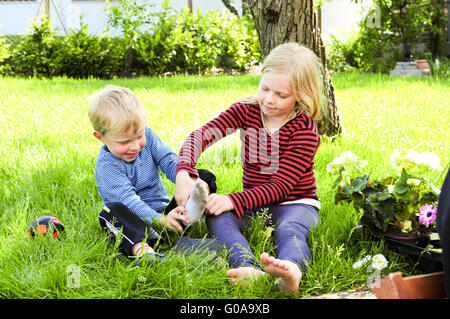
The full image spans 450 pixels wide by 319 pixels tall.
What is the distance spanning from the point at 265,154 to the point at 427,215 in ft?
2.85

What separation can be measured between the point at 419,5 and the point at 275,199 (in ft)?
29.8

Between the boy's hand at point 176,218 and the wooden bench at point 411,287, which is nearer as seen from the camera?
the wooden bench at point 411,287

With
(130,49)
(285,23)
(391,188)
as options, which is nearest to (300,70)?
(391,188)

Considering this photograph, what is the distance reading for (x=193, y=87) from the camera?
23.7ft

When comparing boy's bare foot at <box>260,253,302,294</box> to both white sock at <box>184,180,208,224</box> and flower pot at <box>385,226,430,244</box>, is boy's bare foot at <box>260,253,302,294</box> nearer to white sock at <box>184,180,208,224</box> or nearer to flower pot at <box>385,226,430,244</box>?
white sock at <box>184,180,208,224</box>

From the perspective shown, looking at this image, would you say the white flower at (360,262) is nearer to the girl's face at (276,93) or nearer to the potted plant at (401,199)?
the potted plant at (401,199)

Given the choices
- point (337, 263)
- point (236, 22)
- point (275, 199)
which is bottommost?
point (337, 263)

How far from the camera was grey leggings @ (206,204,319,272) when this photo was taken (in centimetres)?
224

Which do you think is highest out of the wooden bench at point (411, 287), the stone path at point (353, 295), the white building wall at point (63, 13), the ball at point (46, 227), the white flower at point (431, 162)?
the white building wall at point (63, 13)

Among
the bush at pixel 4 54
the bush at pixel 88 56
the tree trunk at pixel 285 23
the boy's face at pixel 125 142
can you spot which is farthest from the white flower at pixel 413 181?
the bush at pixel 4 54

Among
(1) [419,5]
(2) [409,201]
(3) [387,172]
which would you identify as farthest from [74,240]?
(1) [419,5]

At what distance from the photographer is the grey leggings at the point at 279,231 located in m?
2.24

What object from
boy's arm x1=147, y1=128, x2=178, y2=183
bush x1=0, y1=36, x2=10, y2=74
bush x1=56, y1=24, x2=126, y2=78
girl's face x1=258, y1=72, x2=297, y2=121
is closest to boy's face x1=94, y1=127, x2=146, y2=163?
boy's arm x1=147, y1=128, x2=178, y2=183
